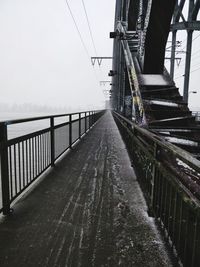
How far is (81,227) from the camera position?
2871 mm

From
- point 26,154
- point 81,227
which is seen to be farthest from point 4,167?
point 81,227

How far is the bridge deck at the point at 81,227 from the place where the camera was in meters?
2.28

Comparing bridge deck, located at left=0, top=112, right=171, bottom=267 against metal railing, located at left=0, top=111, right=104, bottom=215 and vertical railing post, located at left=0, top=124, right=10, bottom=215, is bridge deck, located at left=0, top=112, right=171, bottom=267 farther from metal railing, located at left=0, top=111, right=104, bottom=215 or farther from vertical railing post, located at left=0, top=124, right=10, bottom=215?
metal railing, located at left=0, top=111, right=104, bottom=215

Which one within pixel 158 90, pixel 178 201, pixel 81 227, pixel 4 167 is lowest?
pixel 81 227

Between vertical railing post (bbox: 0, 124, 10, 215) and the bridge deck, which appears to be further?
vertical railing post (bbox: 0, 124, 10, 215)

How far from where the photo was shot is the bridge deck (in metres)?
2.28

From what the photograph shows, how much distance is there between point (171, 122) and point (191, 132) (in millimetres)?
427

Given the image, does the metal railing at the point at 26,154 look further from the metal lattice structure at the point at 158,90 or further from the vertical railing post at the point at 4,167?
the metal lattice structure at the point at 158,90

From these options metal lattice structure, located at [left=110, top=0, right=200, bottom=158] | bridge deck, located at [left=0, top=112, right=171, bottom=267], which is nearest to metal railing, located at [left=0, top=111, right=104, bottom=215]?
bridge deck, located at [left=0, top=112, right=171, bottom=267]

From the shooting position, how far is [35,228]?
9.27ft

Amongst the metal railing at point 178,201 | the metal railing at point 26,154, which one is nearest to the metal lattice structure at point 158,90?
the metal railing at point 178,201

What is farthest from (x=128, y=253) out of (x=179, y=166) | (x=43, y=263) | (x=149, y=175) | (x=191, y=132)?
(x=191, y=132)

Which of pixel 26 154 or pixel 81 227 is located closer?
pixel 81 227

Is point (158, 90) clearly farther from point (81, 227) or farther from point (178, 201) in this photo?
point (81, 227)
